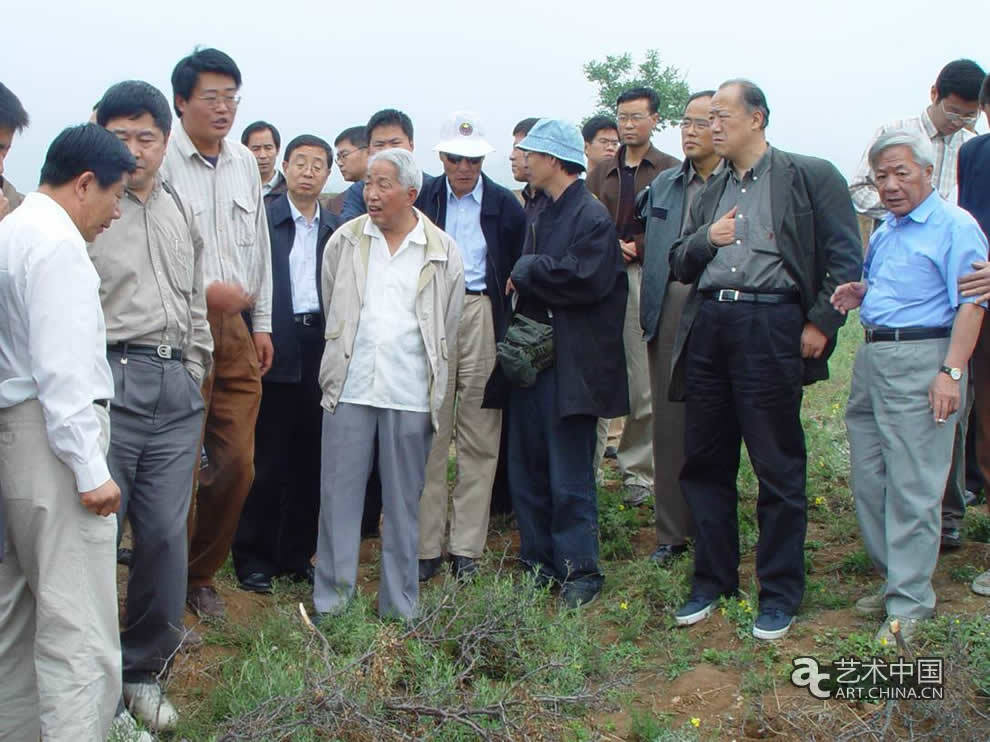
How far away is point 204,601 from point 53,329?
7.50 ft

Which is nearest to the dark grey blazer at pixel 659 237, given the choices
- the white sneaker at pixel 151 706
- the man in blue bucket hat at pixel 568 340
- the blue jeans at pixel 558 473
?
the man in blue bucket hat at pixel 568 340

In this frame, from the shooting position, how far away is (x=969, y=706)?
3.87m

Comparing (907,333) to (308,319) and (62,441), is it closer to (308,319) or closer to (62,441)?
(308,319)

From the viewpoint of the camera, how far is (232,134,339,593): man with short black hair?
5.61 metres

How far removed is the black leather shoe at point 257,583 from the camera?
548cm

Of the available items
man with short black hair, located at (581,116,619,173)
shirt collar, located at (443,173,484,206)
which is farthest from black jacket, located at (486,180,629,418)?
man with short black hair, located at (581,116,619,173)

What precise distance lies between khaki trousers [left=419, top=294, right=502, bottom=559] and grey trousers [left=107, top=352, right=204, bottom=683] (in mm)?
1848

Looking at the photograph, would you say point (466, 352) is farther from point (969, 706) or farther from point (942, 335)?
point (969, 706)

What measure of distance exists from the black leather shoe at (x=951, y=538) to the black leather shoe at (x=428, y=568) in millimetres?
2645

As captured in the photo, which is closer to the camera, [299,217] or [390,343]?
[390,343]

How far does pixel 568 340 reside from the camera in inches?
208

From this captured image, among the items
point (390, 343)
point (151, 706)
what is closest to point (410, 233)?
point (390, 343)

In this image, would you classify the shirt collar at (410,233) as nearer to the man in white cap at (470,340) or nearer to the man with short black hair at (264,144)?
the man in white cap at (470,340)

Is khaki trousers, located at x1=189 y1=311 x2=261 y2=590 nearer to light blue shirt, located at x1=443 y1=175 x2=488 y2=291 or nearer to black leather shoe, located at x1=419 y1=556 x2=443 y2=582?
black leather shoe, located at x1=419 y1=556 x2=443 y2=582
